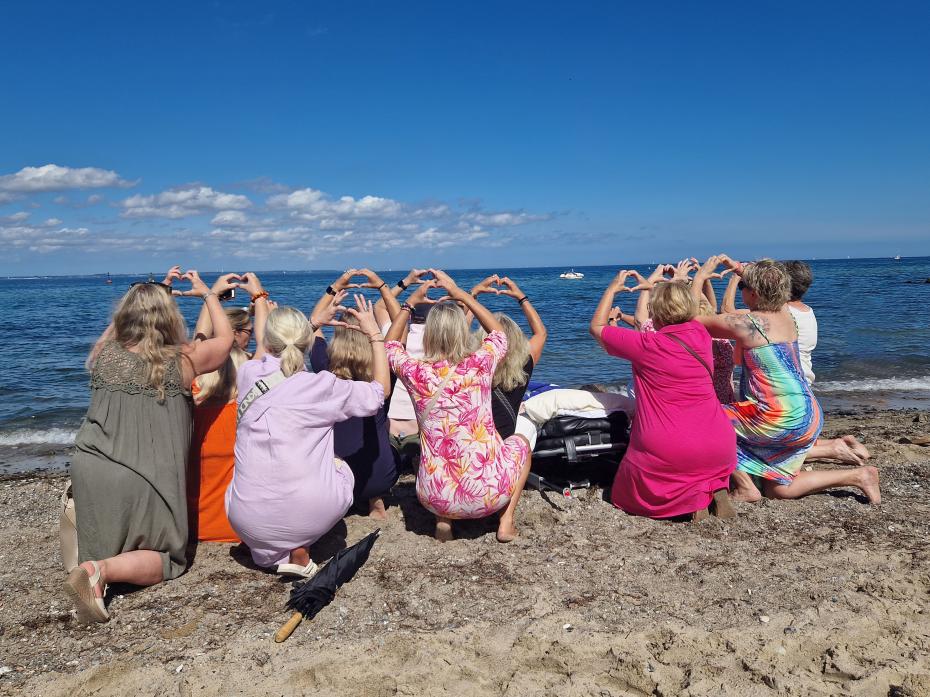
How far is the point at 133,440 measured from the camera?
3682 mm

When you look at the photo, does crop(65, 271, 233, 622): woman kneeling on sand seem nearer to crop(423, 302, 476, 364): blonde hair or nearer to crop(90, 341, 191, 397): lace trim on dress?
crop(90, 341, 191, 397): lace trim on dress

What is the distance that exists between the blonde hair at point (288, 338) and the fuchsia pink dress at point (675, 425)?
2.10 meters

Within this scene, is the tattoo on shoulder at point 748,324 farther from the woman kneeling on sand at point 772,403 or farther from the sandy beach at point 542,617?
the sandy beach at point 542,617

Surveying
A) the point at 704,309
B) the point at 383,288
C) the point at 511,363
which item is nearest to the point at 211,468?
the point at 383,288

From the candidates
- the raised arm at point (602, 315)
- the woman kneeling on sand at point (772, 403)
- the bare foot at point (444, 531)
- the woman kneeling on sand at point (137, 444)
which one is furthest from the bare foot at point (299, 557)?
the woman kneeling on sand at point (772, 403)

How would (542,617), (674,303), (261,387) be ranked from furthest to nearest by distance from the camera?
(674,303) < (261,387) < (542,617)

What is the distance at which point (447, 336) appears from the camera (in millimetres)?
3971

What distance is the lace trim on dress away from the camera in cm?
369

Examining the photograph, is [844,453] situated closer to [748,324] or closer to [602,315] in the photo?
[748,324]

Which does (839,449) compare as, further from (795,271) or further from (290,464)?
(290,464)

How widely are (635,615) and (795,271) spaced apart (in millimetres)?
3269

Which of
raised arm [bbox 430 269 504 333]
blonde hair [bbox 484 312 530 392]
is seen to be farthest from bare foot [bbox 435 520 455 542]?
raised arm [bbox 430 269 504 333]

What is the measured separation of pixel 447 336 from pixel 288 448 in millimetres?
1125

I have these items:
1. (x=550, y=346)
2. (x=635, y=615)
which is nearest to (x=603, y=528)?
(x=635, y=615)
